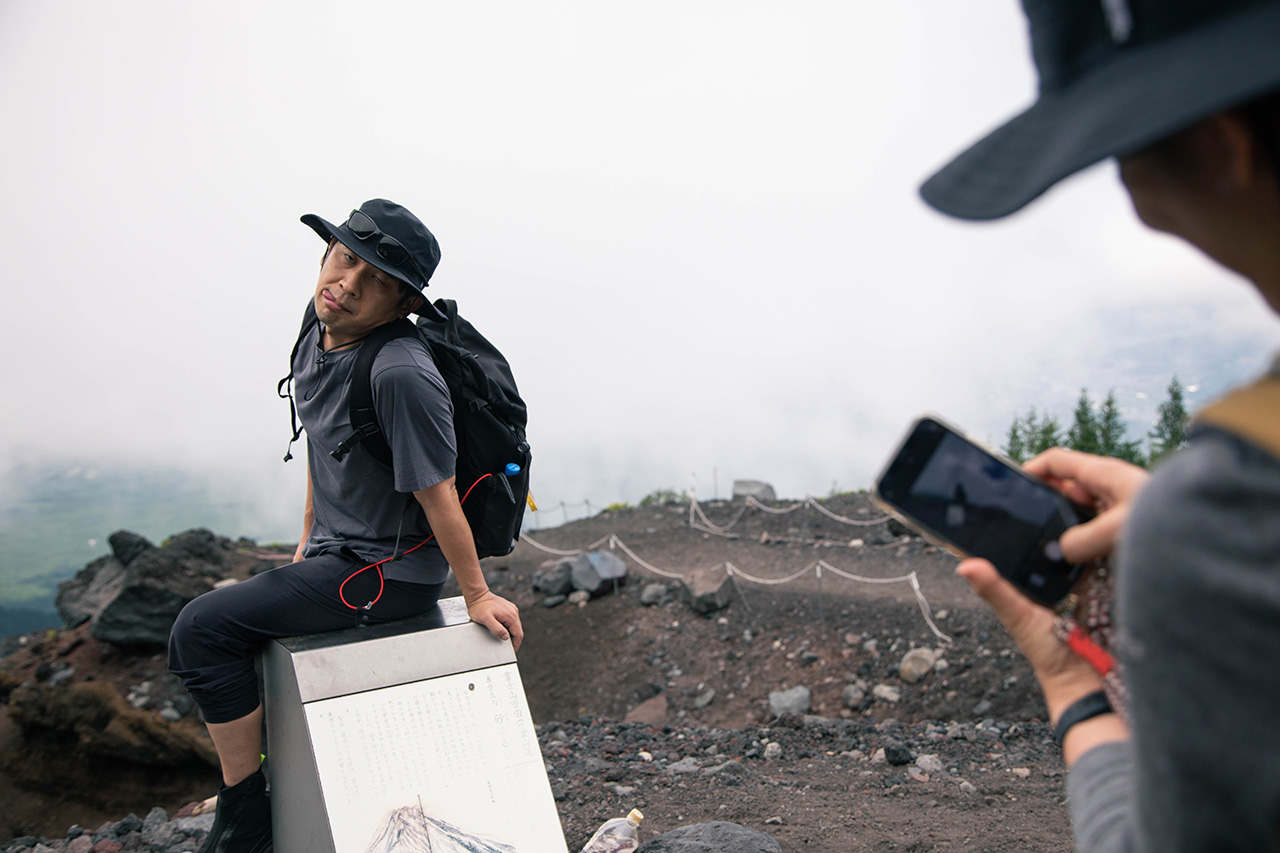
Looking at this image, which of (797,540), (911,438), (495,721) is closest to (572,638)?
(797,540)

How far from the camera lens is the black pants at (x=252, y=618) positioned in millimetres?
2980

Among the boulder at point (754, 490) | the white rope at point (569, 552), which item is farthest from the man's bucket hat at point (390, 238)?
the boulder at point (754, 490)

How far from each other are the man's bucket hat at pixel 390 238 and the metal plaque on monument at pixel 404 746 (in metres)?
1.41

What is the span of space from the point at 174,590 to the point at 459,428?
8.12 meters

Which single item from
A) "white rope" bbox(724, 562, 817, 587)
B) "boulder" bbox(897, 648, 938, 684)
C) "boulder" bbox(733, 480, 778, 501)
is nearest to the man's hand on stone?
"boulder" bbox(897, 648, 938, 684)

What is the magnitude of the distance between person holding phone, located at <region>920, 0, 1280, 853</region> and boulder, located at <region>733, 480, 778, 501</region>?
14.9 m

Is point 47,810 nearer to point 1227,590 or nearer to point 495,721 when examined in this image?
point 495,721

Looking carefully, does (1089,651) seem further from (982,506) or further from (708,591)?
(708,591)

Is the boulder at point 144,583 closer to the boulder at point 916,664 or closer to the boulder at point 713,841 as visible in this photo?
the boulder at point 713,841

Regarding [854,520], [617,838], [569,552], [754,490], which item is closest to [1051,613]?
[617,838]

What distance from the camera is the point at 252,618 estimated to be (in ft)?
9.96

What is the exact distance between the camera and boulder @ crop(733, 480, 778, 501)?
1582 cm

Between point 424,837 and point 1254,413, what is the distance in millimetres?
2830

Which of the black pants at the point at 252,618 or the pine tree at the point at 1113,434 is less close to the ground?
the black pants at the point at 252,618
